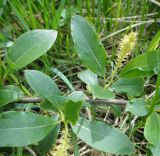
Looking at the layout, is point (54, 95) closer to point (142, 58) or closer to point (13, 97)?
point (13, 97)

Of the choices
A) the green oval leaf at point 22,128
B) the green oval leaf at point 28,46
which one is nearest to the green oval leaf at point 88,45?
the green oval leaf at point 28,46

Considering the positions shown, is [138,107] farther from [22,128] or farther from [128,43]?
[22,128]

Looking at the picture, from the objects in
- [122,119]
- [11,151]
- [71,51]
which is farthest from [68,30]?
[11,151]

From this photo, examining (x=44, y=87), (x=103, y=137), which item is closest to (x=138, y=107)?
(x=103, y=137)

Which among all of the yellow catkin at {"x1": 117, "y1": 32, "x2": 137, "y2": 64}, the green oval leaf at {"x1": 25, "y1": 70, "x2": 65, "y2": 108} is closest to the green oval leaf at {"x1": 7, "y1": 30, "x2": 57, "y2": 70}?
the green oval leaf at {"x1": 25, "y1": 70, "x2": 65, "y2": 108}

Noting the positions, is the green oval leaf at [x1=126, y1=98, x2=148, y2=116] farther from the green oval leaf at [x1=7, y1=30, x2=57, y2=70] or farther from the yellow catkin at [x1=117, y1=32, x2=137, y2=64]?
the green oval leaf at [x1=7, y1=30, x2=57, y2=70]

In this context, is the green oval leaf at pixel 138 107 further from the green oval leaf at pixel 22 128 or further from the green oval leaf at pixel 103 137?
the green oval leaf at pixel 22 128
